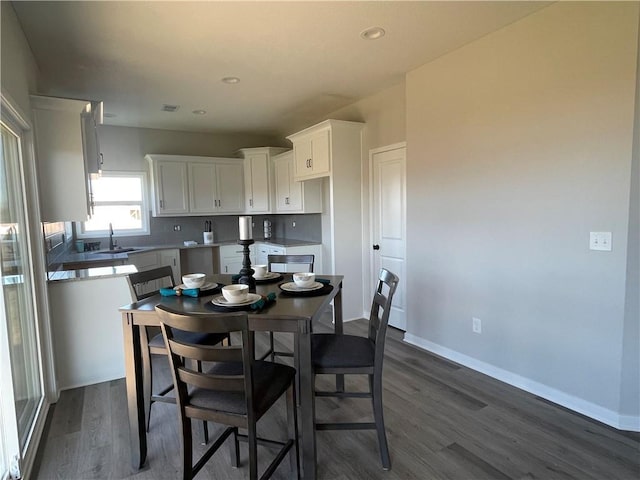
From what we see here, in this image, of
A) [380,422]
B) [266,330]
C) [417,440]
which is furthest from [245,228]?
[417,440]

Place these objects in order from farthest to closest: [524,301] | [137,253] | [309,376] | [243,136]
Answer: [243,136] < [137,253] < [524,301] < [309,376]

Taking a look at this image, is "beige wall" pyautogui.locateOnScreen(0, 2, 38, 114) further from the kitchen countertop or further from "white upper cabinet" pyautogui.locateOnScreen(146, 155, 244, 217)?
"white upper cabinet" pyautogui.locateOnScreen(146, 155, 244, 217)

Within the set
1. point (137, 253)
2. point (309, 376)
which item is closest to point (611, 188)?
point (309, 376)

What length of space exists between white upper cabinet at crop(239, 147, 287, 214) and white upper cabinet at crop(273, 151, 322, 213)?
13 cm

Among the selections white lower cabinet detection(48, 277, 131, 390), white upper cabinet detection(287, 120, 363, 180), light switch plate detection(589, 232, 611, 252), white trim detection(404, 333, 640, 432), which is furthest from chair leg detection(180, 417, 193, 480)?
white upper cabinet detection(287, 120, 363, 180)

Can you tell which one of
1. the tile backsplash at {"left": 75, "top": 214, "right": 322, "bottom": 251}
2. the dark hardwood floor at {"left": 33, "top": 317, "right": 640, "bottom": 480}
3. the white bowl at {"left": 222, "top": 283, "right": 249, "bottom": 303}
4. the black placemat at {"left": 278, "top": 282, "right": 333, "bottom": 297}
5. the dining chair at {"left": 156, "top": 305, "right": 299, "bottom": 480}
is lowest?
the dark hardwood floor at {"left": 33, "top": 317, "right": 640, "bottom": 480}

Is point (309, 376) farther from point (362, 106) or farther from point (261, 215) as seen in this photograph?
point (261, 215)

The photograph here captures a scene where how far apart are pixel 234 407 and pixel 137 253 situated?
3882mm

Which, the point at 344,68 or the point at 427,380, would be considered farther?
the point at 344,68

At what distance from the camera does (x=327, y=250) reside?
16.6 ft

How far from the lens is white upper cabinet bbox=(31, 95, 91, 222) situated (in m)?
2.75

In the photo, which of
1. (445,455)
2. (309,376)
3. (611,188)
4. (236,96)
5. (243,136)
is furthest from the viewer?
(243,136)

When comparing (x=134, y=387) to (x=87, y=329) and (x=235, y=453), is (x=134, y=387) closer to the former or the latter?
(x=235, y=453)

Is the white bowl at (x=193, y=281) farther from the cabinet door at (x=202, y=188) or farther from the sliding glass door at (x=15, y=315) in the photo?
the cabinet door at (x=202, y=188)
